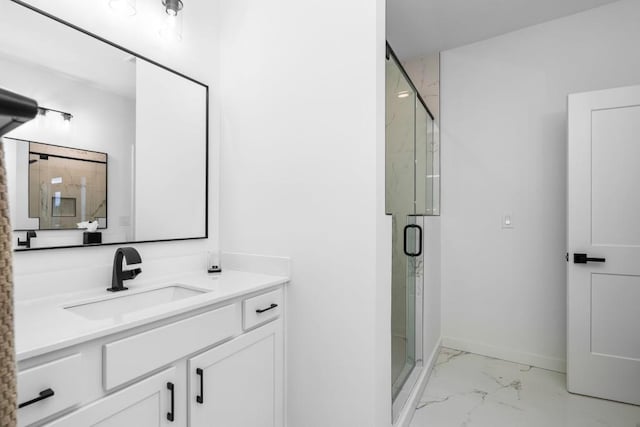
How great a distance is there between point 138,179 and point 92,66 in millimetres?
510

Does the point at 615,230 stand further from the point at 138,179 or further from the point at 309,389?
the point at 138,179

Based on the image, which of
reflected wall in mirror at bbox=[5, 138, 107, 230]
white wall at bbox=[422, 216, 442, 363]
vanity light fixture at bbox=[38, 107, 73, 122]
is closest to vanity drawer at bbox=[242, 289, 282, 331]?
reflected wall in mirror at bbox=[5, 138, 107, 230]

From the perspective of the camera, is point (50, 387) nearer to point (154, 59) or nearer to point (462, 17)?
point (154, 59)

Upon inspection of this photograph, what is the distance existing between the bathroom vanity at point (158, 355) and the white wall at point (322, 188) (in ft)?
0.64

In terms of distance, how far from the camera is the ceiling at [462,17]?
2389 millimetres

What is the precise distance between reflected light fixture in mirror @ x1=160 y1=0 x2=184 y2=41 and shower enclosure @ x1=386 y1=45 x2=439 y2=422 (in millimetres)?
1102

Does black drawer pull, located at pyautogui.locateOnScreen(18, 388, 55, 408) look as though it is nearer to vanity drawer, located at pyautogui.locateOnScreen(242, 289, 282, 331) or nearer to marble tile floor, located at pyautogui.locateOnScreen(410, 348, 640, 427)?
vanity drawer, located at pyautogui.locateOnScreen(242, 289, 282, 331)

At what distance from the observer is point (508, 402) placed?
2098mm

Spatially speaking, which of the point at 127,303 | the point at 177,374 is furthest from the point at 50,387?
the point at 127,303

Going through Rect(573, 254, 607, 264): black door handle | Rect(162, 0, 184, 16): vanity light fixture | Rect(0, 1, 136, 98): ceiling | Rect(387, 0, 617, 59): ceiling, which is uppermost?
Rect(387, 0, 617, 59): ceiling

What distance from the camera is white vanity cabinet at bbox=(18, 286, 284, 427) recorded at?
82 centimetres

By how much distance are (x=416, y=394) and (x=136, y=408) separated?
1.69m

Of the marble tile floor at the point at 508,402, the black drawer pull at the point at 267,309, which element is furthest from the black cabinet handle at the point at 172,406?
the marble tile floor at the point at 508,402

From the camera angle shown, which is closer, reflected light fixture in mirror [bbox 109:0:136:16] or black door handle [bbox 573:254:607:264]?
reflected light fixture in mirror [bbox 109:0:136:16]
